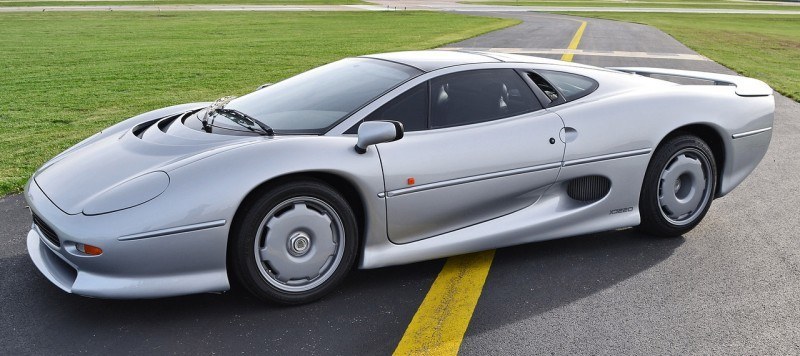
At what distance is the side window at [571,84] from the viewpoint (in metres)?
4.60

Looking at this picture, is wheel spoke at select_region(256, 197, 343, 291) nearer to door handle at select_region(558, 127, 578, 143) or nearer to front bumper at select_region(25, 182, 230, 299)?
front bumper at select_region(25, 182, 230, 299)

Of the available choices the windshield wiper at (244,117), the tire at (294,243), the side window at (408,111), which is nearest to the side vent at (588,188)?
the side window at (408,111)

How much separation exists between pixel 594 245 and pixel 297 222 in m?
1.99

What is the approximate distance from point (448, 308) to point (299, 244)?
0.78 m

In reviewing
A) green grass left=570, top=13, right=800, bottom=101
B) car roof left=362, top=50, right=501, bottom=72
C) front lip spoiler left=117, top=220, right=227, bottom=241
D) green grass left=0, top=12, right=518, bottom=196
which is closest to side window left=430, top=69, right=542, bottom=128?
car roof left=362, top=50, right=501, bottom=72

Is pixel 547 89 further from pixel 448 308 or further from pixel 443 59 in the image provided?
pixel 448 308

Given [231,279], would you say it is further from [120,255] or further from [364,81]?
[364,81]

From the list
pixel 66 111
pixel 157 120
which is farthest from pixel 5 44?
pixel 157 120

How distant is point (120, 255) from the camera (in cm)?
330

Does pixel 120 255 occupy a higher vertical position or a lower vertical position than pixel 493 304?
higher

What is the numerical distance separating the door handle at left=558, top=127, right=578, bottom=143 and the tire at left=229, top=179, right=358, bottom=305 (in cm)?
134

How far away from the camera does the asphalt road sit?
3291mm

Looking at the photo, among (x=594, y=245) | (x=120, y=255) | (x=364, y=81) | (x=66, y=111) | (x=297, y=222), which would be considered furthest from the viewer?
(x=66, y=111)

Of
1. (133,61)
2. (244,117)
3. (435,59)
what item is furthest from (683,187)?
(133,61)
